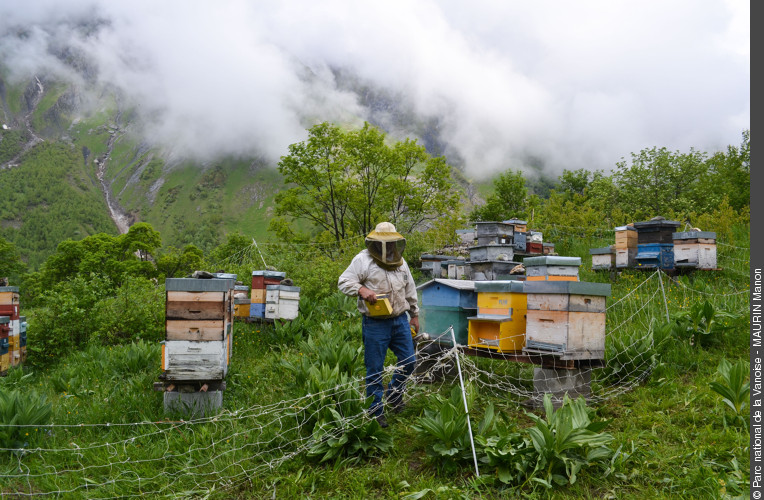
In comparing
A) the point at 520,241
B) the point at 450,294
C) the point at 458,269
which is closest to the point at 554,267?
the point at 450,294

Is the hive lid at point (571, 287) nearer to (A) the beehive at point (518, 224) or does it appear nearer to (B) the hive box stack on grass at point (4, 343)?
(B) the hive box stack on grass at point (4, 343)

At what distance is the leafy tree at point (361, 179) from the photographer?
77.4 feet

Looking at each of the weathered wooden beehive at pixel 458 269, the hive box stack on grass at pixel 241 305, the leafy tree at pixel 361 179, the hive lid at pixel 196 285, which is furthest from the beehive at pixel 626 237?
the leafy tree at pixel 361 179

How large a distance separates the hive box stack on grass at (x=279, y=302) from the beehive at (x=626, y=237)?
6.75 meters

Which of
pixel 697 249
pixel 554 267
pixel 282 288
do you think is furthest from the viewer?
pixel 697 249

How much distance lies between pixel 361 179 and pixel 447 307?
20.3m

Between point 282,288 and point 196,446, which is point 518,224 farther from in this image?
point 196,446

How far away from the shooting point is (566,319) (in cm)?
399

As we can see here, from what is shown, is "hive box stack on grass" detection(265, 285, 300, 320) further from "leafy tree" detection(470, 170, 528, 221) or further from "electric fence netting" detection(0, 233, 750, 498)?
"leafy tree" detection(470, 170, 528, 221)

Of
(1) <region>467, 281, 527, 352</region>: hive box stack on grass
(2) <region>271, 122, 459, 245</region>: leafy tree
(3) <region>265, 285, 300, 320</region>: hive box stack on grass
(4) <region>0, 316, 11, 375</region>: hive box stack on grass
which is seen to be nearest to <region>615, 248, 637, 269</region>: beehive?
(1) <region>467, 281, 527, 352</region>: hive box stack on grass

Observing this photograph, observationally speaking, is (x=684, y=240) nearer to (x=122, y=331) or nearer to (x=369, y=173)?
(x=122, y=331)

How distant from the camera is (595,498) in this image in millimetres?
2936

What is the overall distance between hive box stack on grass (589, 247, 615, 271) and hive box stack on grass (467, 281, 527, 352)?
658 centimetres

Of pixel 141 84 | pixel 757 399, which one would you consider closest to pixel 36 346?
pixel 757 399
